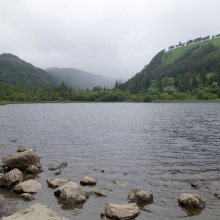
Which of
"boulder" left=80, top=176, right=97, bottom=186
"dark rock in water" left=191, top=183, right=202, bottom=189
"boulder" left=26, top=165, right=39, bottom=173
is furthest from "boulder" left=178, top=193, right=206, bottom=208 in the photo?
"boulder" left=26, top=165, right=39, bottom=173

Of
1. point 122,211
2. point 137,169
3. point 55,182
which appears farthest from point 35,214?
point 137,169

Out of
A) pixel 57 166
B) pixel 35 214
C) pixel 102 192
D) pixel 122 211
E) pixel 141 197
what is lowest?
pixel 57 166

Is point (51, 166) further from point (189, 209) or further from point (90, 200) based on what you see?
point (189, 209)

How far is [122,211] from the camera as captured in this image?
46.9 ft

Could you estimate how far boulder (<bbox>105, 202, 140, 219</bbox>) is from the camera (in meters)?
14.1

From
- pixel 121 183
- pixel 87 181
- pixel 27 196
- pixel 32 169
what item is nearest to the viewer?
pixel 27 196

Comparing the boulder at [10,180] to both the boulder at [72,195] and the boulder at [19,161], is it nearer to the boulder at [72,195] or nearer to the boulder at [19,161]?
the boulder at [19,161]

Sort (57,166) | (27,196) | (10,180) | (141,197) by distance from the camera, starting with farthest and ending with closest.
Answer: (57,166), (10,180), (27,196), (141,197)

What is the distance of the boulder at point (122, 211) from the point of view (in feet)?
46.1

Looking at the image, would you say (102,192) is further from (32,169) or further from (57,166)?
(32,169)

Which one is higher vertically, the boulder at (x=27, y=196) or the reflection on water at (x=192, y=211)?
the reflection on water at (x=192, y=211)

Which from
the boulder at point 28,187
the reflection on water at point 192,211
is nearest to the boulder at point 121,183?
the reflection on water at point 192,211

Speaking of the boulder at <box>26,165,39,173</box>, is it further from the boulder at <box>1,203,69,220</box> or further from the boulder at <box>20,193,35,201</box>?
the boulder at <box>1,203,69,220</box>

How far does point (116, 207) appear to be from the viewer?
48.0 ft
